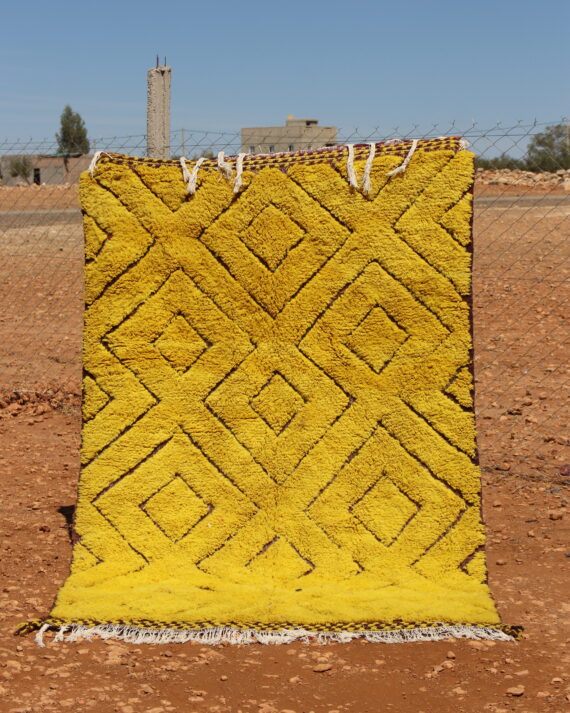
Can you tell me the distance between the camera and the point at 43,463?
5.60 metres

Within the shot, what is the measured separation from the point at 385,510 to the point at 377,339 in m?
0.71

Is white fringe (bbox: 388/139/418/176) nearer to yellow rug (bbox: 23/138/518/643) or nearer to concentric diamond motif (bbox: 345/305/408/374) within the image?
yellow rug (bbox: 23/138/518/643)

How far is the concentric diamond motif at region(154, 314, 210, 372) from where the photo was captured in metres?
4.04

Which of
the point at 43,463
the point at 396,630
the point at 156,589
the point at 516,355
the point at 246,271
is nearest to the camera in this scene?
the point at 396,630

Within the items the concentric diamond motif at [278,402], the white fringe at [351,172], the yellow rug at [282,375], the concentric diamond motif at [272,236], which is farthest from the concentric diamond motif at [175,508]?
the white fringe at [351,172]

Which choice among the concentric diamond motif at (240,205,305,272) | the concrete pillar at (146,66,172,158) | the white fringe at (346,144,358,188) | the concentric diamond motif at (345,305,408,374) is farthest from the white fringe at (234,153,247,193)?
the concrete pillar at (146,66,172,158)

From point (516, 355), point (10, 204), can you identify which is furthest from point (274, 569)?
point (10, 204)

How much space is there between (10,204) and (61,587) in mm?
17459

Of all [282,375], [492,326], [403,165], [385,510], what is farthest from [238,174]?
[492,326]

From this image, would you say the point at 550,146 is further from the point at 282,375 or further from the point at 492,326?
the point at 282,375

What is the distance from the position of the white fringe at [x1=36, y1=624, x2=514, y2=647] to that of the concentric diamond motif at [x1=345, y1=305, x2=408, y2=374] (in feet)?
3.54

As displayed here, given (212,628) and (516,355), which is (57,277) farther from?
(212,628)

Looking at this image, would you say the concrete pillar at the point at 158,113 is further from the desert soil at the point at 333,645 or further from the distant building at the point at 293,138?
the desert soil at the point at 333,645

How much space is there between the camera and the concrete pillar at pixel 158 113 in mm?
5141
